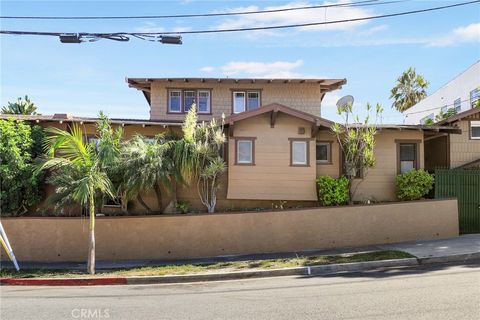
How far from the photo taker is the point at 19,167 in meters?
15.4

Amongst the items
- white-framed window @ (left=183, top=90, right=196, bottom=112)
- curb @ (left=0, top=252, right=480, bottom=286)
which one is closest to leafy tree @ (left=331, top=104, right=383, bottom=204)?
curb @ (left=0, top=252, right=480, bottom=286)

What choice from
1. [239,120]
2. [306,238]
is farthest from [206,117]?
[306,238]

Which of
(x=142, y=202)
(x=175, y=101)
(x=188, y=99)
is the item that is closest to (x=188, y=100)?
(x=188, y=99)

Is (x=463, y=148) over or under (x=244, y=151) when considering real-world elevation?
over

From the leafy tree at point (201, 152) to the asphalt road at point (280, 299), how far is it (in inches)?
209

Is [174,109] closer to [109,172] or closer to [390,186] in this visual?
[109,172]

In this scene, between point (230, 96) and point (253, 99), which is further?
point (253, 99)

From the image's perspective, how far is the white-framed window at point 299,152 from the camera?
16.8 m

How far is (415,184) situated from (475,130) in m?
4.06

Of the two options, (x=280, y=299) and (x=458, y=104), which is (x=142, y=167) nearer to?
(x=280, y=299)

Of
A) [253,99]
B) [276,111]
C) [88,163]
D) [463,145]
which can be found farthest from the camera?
[253,99]

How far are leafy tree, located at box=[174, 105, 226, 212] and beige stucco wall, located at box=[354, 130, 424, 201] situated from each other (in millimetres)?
5563

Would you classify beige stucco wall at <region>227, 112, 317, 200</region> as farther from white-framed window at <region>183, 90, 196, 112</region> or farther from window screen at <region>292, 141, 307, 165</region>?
white-framed window at <region>183, 90, 196, 112</region>

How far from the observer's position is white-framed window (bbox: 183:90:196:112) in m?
20.8
